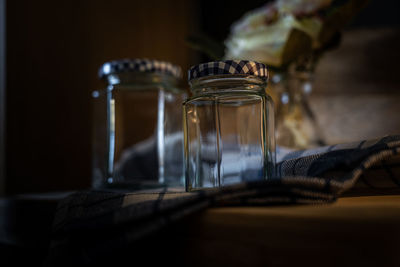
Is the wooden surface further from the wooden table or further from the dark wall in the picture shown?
the dark wall

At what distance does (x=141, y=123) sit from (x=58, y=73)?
40 cm

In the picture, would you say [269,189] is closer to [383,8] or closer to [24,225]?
[24,225]

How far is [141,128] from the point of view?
1.73 feet

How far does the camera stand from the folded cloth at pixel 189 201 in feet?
0.79

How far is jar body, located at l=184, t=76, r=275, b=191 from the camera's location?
364mm

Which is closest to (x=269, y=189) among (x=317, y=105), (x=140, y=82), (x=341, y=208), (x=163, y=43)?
(x=341, y=208)

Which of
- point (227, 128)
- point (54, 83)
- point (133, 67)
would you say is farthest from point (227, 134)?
point (54, 83)

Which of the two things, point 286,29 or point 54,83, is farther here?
point 54,83

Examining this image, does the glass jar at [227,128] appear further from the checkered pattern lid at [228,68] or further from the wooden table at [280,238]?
the wooden table at [280,238]

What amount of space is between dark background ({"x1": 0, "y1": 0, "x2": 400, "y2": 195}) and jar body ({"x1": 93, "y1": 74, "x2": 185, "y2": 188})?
290 mm

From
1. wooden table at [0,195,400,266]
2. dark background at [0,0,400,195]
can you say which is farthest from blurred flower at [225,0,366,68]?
wooden table at [0,195,400,266]

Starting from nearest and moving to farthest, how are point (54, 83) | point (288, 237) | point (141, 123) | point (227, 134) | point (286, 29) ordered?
point (288, 237) < point (227, 134) < point (141, 123) < point (286, 29) < point (54, 83)

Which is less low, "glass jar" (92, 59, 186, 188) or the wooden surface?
"glass jar" (92, 59, 186, 188)

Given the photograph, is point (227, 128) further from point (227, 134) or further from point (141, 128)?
point (141, 128)
